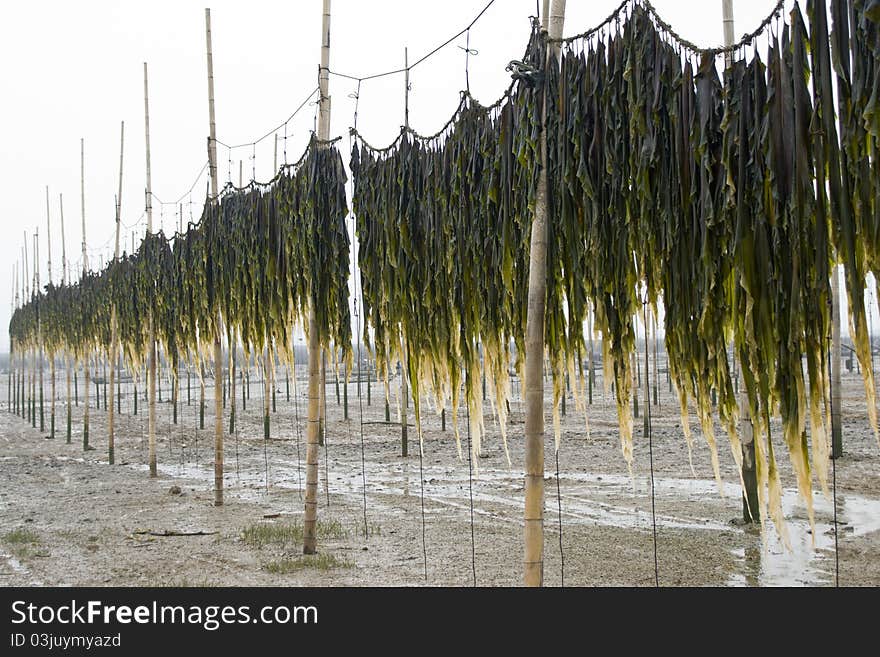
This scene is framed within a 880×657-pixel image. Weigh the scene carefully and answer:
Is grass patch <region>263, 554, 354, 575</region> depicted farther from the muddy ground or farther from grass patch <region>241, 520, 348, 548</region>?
grass patch <region>241, 520, 348, 548</region>

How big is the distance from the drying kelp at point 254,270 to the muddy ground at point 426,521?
1.93m

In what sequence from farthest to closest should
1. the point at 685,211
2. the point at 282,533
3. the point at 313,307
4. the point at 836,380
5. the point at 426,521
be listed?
the point at 836,380 → the point at 426,521 → the point at 282,533 → the point at 313,307 → the point at 685,211

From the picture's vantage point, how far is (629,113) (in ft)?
10.3

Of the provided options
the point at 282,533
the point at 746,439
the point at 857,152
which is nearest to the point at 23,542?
the point at 282,533

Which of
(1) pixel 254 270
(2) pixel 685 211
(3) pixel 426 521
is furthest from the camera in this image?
(3) pixel 426 521

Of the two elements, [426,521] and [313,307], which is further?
[426,521]

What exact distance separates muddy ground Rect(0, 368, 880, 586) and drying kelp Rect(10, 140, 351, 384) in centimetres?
193

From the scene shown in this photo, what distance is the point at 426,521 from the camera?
8.02 meters

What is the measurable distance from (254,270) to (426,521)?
11.0 feet

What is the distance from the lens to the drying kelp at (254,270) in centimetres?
587

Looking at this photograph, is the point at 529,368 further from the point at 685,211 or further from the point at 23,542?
the point at 23,542

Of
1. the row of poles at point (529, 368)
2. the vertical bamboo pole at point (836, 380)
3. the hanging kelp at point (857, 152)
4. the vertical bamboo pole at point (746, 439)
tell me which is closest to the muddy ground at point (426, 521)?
the vertical bamboo pole at point (746, 439)

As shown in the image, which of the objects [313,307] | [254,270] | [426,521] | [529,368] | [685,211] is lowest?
[426,521]
